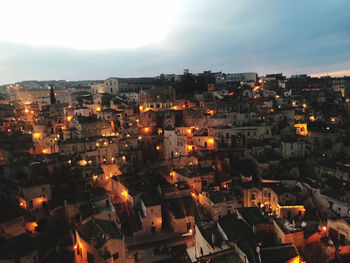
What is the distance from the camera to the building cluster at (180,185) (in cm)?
2038

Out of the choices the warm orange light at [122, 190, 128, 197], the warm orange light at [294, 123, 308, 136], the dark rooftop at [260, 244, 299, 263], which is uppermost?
the warm orange light at [294, 123, 308, 136]

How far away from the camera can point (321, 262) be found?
63.8ft

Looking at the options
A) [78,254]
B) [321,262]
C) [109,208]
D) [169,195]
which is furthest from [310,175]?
[78,254]

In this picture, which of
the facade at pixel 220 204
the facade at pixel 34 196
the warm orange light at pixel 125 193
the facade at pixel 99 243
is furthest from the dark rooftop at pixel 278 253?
the facade at pixel 34 196

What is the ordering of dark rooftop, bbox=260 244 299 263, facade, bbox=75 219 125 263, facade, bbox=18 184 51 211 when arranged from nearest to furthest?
dark rooftop, bbox=260 244 299 263 < facade, bbox=75 219 125 263 < facade, bbox=18 184 51 211

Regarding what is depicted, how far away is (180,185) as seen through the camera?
99.6 feet

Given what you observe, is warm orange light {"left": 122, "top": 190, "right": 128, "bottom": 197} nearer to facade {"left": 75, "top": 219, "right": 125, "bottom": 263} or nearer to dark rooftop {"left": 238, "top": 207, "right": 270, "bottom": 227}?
facade {"left": 75, "top": 219, "right": 125, "bottom": 263}

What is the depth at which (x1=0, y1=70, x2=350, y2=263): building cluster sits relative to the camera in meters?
20.4

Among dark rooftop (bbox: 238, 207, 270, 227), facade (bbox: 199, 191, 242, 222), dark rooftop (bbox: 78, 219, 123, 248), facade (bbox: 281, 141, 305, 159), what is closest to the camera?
dark rooftop (bbox: 78, 219, 123, 248)

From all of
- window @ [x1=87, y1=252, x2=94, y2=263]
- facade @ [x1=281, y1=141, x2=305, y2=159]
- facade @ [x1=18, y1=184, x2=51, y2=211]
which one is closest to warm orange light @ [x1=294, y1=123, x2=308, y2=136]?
facade @ [x1=281, y1=141, x2=305, y2=159]

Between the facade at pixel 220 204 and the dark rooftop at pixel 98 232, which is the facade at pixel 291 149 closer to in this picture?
the facade at pixel 220 204

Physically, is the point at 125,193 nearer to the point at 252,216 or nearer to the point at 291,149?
the point at 252,216

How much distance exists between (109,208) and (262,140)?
83.9 ft

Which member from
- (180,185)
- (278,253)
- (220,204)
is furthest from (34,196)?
(278,253)
